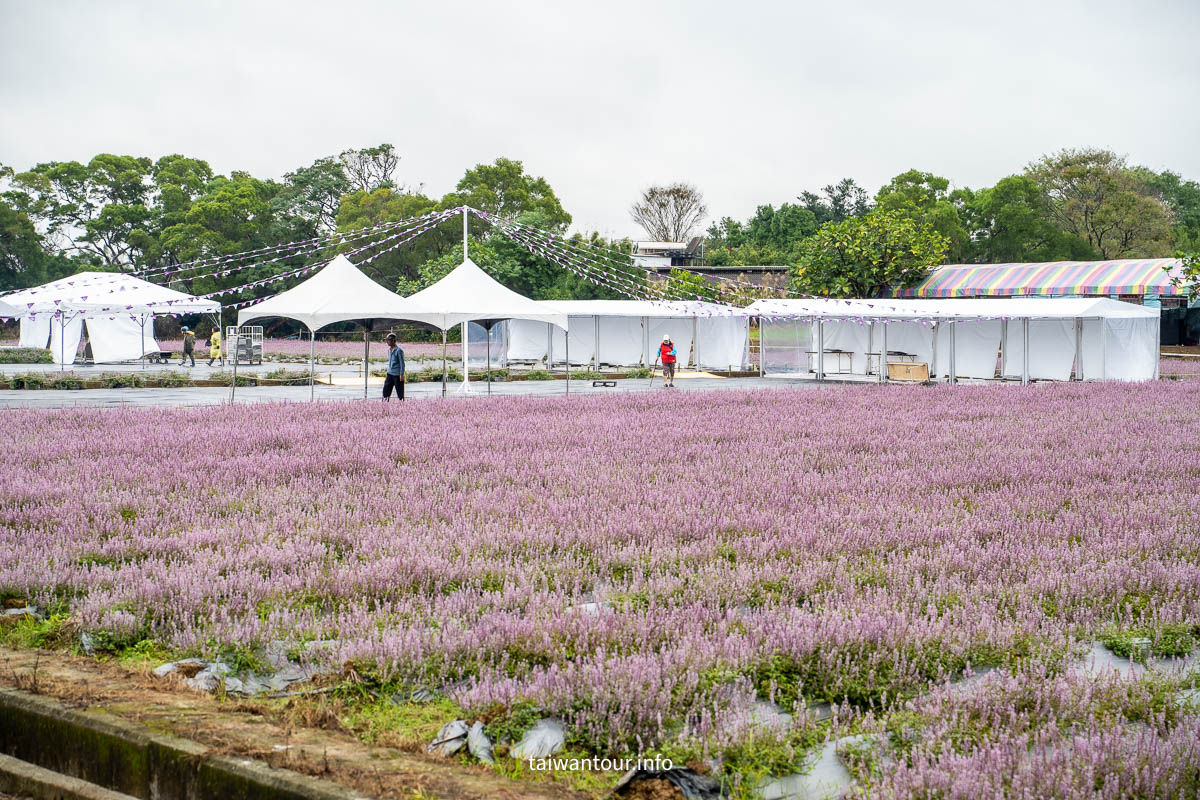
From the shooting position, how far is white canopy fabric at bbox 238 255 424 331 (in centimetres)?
2328

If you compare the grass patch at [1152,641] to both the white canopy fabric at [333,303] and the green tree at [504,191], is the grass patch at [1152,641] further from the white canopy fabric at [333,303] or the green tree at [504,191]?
the green tree at [504,191]

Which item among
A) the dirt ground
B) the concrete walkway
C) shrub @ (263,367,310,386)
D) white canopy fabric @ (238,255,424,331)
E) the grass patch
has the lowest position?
the dirt ground

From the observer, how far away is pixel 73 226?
2975 inches

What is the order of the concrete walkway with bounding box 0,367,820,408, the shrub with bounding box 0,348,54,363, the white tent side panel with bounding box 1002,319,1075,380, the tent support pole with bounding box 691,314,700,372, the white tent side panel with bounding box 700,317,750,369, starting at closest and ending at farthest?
the concrete walkway with bounding box 0,367,820,408, the white tent side panel with bounding box 1002,319,1075,380, the white tent side panel with bounding box 700,317,750,369, the tent support pole with bounding box 691,314,700,372, the shrub with bounding box 0,348,54,363

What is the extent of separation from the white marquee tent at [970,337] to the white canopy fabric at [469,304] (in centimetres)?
1165

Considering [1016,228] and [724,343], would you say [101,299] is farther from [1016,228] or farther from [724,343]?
[1016,228]

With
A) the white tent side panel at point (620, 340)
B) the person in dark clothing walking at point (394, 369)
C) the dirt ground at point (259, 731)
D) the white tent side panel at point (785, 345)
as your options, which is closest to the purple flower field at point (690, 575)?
the dirt ground at point (259, 731)

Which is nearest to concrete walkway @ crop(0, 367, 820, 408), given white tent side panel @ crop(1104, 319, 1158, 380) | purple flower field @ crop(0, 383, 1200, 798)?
white tent side panel @ crop(1104, 319, 1158, 380)

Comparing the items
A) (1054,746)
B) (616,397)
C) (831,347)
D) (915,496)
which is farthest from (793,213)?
(1054,746)

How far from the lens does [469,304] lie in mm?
25281

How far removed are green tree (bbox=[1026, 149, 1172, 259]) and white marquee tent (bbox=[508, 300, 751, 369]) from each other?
98.8 feet

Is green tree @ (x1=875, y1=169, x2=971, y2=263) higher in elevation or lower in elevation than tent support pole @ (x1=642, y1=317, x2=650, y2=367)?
higher

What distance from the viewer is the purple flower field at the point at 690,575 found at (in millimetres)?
4199

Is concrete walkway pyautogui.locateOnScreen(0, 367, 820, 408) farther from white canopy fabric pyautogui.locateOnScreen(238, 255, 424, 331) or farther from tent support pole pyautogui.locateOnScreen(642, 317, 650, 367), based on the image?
tent support pole pyautogui.locateOnScreen(642, 317, 650, 367)
